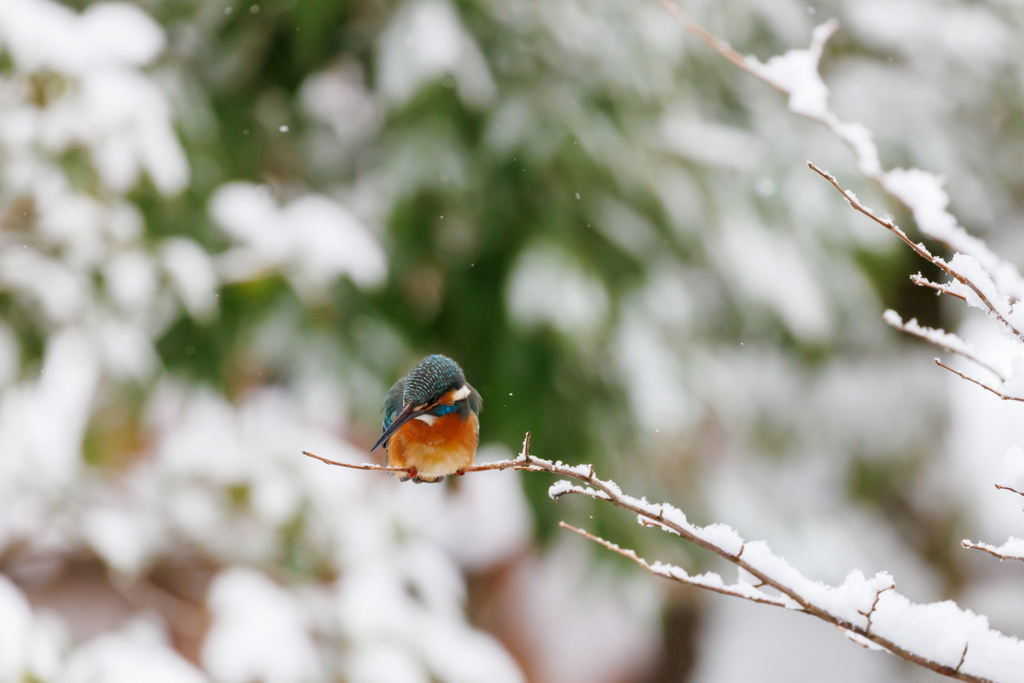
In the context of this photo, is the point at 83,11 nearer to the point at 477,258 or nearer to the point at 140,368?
the point at 140,368

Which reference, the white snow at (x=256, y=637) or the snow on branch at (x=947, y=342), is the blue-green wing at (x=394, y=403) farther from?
the white snow at (x=256, y=637)

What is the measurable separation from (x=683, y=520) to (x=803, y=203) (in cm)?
185

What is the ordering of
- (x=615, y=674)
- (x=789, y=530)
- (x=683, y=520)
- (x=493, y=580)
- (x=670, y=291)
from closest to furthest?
(x=683, y=520) < (x=670, y=291) < (x=789, y=530) < (x=493, y=580) < (x=615, y=674)

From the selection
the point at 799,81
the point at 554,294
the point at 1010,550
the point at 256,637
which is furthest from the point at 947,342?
the point at 256,637

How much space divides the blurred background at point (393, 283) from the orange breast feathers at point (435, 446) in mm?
838

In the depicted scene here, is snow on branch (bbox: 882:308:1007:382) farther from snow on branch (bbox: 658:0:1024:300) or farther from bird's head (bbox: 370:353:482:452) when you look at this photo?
bird's head (bbox: 370:353:482:452)

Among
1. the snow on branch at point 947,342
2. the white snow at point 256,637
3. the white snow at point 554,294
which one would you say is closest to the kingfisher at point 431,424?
the snow on branch at point 947,342

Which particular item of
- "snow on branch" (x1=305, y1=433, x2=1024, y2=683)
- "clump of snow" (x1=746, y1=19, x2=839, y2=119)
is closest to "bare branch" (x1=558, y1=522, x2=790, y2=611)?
"snow on branch" (x1=305, y1=433, x2=1024, y2=683)

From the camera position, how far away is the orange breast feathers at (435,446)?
427mm

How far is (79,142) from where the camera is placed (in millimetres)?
1481

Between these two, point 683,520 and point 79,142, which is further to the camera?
point 79,142

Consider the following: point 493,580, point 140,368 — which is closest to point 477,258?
point 140,368

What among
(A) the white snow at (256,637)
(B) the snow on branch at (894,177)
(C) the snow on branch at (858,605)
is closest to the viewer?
(C) the snow on branch at (858,605)

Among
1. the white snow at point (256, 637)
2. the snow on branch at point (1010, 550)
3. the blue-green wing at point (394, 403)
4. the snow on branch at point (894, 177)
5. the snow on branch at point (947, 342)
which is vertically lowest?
the white snow at point (256, 637)
